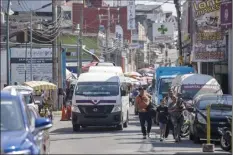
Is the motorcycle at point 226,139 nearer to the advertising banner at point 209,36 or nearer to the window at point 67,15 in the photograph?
the advertising banner at point 209,36

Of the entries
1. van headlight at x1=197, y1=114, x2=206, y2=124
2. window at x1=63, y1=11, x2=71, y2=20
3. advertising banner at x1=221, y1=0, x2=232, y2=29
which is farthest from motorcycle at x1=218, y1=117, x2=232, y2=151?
window at x1=63, y1=11, x2=71, y2=20

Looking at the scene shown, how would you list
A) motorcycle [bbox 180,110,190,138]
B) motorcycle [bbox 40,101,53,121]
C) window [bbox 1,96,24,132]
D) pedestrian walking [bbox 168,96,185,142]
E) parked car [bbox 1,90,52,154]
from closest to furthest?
parked car [bbox 1,90,52,154] < window [bbox 1,96,24,132] < pedestrian walking [bbox 168,96,185,142] < motorcycle [bbox 180,110,190,138] < motorcycle [bbox 40,101,53,121]

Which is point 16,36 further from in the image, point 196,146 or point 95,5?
point 95,5

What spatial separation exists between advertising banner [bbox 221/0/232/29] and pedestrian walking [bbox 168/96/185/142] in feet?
48.4

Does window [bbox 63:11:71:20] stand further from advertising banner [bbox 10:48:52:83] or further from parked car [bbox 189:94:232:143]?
parked car [bbox 189:94:232:143]

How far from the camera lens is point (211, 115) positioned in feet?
74.9

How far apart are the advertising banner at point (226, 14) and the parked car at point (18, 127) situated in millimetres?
26141

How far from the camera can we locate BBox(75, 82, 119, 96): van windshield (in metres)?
29.4

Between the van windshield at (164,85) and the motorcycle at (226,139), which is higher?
the van windshield at (164,85)

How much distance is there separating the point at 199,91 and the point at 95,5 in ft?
282

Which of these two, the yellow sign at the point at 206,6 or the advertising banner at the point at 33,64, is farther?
the advertising banner at the point at 33,64

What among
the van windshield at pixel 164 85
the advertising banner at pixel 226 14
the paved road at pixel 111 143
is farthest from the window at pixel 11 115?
the advertising banner at pixel 226 14

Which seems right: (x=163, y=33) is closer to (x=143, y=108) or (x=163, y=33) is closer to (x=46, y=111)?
(x=46, y=111)

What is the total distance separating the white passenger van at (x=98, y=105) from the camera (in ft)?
95.0
